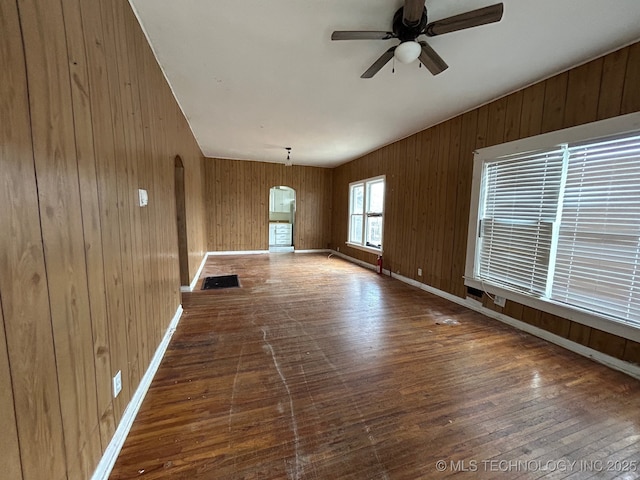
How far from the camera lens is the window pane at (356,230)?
643 cm

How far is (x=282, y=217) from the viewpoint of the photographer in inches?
378

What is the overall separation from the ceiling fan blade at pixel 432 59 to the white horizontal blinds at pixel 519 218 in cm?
148

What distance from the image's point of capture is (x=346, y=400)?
1.70 meters

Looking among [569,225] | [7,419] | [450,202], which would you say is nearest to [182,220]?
[7,419]

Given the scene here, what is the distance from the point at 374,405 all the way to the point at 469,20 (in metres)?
2.50

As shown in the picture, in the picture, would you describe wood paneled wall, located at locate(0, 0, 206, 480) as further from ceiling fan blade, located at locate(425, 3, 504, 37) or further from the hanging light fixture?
the hanging light fixture

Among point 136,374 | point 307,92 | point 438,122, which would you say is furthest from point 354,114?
point 136,374

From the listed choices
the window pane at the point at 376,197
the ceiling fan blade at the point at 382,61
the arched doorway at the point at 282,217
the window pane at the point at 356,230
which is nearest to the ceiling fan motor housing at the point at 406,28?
the ceiling fan blade at the point at 382,61

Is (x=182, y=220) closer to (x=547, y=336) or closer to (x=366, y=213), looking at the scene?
(x=366, y=213)

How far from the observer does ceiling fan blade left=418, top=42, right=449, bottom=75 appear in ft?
6.32

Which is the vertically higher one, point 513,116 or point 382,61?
point 382,61

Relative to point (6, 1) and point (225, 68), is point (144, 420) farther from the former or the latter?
point (225, 68)

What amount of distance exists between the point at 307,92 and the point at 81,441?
324cm

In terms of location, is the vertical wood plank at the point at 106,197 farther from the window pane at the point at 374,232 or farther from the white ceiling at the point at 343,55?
the window pane at the point at 374,232
